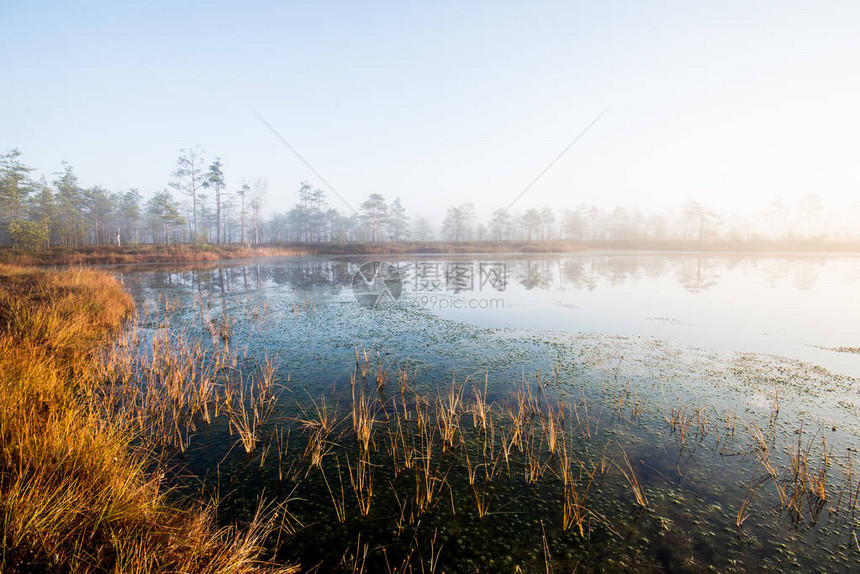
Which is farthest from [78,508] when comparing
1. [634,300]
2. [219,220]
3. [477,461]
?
[219,220]

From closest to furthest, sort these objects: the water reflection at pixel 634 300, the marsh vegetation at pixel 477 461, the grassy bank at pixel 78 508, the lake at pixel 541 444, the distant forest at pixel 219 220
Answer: the grassy bank at pixel 78 508, the marsh vegetation at pixel 477 461, the lake at pixel 541 444, the water reflection at pixel 634 300, the distant forest at pixel 219 220

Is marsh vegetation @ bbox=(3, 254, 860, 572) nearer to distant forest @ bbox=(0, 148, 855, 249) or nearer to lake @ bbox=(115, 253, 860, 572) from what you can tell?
lake @ bbox=(115, 253, 860, 572)

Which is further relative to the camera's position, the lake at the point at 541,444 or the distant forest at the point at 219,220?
the distant forest at the point at 219,220

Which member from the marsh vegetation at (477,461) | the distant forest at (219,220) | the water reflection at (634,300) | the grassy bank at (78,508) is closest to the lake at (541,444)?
the marsh vegetation at (477,461)

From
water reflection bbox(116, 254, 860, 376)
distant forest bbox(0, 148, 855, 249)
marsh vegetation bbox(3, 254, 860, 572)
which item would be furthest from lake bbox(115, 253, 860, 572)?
distant forest bbox(0, 148, 855, 249)

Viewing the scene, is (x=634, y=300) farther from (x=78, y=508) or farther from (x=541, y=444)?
(x=78, y=508)

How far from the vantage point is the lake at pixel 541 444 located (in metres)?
3.65

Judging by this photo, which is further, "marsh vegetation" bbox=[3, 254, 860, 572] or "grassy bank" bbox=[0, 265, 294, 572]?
"marsh vegetation" bbox=[3, 254, 860, 572]

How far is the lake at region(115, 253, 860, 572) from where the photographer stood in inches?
144

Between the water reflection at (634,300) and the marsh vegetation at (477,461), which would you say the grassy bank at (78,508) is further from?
the water reflection at (634,300)

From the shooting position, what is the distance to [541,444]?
A: 215 inches

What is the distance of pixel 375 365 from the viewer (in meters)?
8.95

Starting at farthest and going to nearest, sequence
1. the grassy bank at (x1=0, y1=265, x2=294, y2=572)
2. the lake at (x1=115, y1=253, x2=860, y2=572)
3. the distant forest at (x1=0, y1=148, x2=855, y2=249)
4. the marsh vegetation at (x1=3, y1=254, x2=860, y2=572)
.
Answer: the distant forest at (x1=0, y1=148, x2=855, y2=249) → the lake at (x1=115, y1=253, x2=860, y2=572) → the marsh vegetation at (x1=3, y1=254, x2=860, y2=572) → the grassy bank at (x1=0, y1=265, x2=294, y2=572)

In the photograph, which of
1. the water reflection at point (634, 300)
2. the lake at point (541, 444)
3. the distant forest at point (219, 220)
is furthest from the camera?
the distant forest at point (219, 220)
